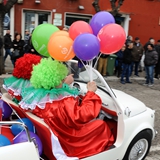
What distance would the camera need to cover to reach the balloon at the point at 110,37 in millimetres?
2658

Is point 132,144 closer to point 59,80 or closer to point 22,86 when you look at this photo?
point 59,80

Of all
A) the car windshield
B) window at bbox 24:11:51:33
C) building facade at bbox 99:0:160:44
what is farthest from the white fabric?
building facade at bbox 99:0:160:44

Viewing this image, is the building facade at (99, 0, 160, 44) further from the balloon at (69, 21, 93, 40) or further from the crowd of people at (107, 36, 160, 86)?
the balloon at (69, 21, 93, 40)

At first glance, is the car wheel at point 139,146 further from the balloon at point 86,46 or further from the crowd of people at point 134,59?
the crowd of people at point 134,59

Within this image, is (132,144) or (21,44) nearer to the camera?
(132,144)

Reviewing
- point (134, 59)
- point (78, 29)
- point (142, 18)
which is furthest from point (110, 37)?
Result: point (142, 18)

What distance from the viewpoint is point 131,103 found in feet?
11.2

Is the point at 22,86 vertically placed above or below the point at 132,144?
above

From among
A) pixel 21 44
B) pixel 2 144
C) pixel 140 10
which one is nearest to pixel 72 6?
pixel 140 10

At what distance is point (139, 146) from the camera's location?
339cm

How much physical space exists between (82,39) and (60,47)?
0.24 meters

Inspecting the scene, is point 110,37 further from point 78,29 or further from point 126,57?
point 126,57

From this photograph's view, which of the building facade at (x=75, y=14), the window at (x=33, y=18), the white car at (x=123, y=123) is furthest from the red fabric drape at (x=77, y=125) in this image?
the window at (x=33, y=18)

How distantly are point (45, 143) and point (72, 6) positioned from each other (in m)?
13.7
